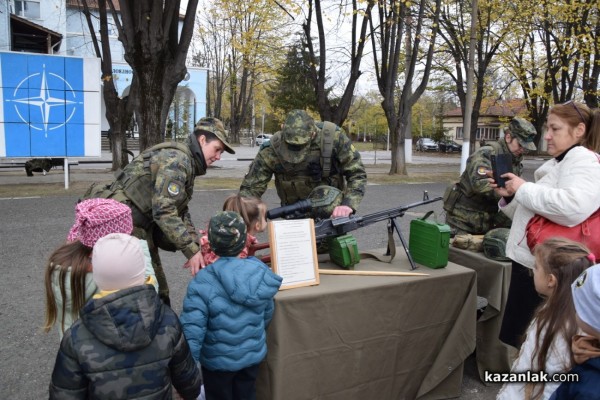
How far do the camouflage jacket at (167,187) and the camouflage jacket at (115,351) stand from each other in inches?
35.6

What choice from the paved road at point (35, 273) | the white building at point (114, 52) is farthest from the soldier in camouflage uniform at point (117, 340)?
the white building at point (114, 52)

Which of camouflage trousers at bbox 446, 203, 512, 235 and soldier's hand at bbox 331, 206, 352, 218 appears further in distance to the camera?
camouflage trousers at bbox 446, 203, 512, 235

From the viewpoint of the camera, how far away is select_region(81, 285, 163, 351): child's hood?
1.64 metres

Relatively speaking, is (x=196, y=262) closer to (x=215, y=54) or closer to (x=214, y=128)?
(x=214, y=128)

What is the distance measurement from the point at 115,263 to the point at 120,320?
203 millimetres

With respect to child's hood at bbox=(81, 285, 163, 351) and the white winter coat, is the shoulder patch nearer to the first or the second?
child's hood at bbox=(81, 285, 163, 351)

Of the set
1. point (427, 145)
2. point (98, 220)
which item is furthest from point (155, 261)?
point (427, 145)

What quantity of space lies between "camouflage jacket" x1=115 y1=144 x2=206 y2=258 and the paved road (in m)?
1.29

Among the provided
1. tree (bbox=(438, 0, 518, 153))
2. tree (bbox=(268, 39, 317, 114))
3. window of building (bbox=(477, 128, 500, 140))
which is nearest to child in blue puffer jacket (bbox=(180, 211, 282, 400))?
tree (bbox=(438, 0, 518, 153))

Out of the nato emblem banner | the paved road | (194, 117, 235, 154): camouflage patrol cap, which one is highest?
the nato emblem banner

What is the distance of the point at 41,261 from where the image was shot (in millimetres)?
5520

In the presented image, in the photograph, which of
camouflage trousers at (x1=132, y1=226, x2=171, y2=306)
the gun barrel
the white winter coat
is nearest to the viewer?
the white winter coat

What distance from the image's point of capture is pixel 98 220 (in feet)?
6.87

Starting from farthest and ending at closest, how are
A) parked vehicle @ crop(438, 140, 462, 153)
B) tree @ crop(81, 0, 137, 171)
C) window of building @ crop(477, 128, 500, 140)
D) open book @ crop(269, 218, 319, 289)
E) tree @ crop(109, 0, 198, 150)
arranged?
1. window of building @ crop(477, 128, 500, 140)
2. parked vehicle @ crop(438, 140, 462, 153)
3. tree @ crop(81, 0, 137, 171)
4. tree @ crop(109, 0, 198, 150)
5. open book @ crop(269, 218, 319, 289)
